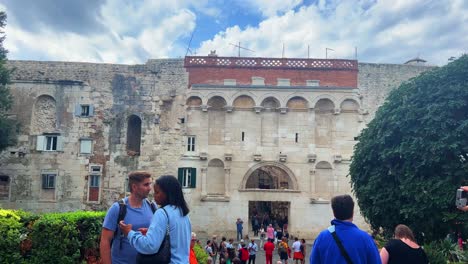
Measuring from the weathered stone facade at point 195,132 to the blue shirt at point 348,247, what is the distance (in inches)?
871

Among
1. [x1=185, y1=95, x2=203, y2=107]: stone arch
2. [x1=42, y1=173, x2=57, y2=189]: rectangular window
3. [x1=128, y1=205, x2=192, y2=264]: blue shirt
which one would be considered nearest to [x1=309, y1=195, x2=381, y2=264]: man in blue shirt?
[x1=128, y1=205, x2=192, y2=264]: blue shirt

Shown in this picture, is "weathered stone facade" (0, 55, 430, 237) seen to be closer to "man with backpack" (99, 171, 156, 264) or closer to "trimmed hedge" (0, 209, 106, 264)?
"trimmed hedge" (0, 209, 106, 264)

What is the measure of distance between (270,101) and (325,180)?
678cm

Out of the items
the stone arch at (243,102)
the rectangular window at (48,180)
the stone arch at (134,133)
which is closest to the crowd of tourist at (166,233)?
the stone arch at (243,102)

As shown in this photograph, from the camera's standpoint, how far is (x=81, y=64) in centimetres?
2777

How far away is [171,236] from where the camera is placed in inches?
161

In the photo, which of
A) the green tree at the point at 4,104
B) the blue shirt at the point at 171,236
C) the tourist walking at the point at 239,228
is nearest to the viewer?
the blue shirt at the point at 171,236

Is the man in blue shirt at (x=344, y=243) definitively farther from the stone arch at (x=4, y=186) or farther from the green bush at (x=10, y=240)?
the stone arch at (x=4, y=186)

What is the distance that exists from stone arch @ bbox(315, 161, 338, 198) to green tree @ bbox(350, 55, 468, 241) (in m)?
10.2

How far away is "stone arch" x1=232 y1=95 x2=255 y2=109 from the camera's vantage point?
90.0 ft

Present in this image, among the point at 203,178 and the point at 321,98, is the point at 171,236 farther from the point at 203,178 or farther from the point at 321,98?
the point at 321,98

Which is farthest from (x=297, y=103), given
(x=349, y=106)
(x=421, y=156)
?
(x=421, y=156)

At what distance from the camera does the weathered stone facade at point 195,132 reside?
26438mm

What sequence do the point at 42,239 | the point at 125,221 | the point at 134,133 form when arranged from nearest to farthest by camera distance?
1. the point at 125,221
2. the point at 42,239
3. the point at 134,133
